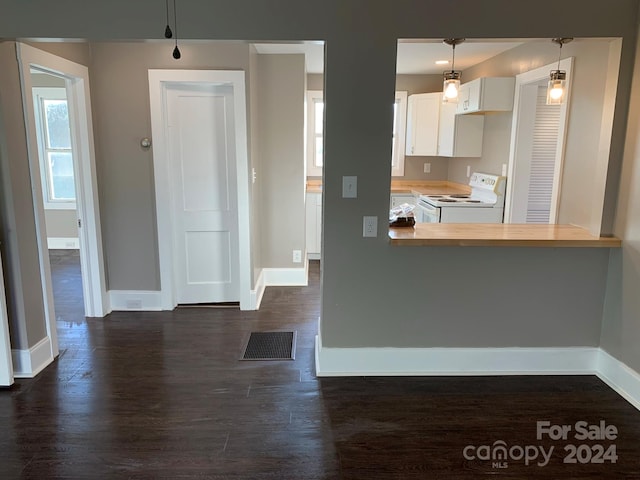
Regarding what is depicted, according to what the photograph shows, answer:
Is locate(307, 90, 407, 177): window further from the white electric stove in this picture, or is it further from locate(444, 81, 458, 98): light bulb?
locate(444, 81, 458, 98): light bulb

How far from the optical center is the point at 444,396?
2717 mm

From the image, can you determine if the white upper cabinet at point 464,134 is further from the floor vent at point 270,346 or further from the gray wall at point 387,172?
the floor vent at point 270,346

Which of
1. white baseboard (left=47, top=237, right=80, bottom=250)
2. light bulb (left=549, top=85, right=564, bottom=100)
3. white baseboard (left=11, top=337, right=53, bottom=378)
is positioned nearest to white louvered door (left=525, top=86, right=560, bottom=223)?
light bulb (left=549, top=85, right=564, bottom=100)

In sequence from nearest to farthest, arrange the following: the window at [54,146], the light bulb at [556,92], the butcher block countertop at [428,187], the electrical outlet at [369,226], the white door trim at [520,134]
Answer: the electrical outlet at [369,226] → the light bulb at [556,92] → the white door trim at [520,134] → the butcher block countertop at [428,187] → the window at [54,146]

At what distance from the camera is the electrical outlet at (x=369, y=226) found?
2752 mm

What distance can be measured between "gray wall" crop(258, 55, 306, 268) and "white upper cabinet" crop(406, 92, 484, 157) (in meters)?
1.85

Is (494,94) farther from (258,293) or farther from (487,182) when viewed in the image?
(258,293)

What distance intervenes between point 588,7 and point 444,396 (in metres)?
2.40

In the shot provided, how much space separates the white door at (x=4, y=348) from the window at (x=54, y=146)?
4405 mm

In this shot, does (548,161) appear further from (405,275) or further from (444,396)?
(444,396)

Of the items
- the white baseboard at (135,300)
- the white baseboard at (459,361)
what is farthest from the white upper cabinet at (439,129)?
the white baseboard at (135,300)

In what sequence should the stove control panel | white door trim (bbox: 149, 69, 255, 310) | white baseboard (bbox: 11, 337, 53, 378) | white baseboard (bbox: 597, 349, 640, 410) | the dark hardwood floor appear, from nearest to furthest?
the dark hardwood floor < white baseboard (bbox: 597, 349, 640, 410) < white baseboard (bbox: 11, 337, 53, 378) < white door trim (bbox: 149, 69, 255, 310) < the stove control panel

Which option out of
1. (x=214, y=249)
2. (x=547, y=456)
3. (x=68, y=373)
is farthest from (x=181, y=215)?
(x=547, y=456)

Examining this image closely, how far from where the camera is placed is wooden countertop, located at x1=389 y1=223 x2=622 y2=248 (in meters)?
2.77
